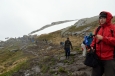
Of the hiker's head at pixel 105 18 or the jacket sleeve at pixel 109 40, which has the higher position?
the hiker's head at pixel 105 18

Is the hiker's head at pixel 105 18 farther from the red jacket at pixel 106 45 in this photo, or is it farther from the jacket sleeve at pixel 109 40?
the jacket sleeve at pixel 109 40

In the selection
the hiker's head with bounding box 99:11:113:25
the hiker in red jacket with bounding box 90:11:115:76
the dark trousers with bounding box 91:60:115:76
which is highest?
the hiker's head with bounding box 99:11:113:25

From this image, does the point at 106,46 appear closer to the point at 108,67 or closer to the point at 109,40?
the point at 109,40

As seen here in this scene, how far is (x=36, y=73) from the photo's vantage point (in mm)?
18453

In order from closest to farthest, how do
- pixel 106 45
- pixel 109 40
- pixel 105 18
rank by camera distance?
pixel 109 40
pixel 106 45
pixel 105 18

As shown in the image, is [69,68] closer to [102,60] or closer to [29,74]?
[29,74]

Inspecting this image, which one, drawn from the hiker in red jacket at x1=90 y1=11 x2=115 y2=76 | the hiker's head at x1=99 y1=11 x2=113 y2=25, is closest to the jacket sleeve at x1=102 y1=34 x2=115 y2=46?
the hiker in red jacket at x1=90 y1=11 x2=115 y2=76

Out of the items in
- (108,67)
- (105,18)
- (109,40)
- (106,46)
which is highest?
(105,18)

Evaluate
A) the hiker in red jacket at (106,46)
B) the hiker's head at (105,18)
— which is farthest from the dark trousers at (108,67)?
the hiker's head at (105,18)

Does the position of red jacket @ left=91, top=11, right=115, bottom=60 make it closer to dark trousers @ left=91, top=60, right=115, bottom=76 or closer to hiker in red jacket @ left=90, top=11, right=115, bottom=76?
hiker in red jacket @ left=90, top=11, right=115, bottom=76

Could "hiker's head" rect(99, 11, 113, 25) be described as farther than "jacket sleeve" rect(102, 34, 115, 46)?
Yes

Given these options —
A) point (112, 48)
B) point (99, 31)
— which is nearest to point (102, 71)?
point (112, 48)

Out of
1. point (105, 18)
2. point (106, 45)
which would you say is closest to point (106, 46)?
point (106, 45)

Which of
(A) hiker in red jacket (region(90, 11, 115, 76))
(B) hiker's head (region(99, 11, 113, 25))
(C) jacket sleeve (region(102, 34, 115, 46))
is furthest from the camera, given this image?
(B) hiker's head (region(99, 11, 113, 25))
